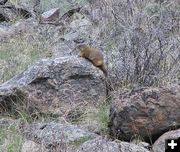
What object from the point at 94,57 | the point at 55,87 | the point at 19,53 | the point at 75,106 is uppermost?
the point at 94,57

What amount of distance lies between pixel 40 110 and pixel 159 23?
251 centimetres

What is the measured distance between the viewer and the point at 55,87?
5582mm

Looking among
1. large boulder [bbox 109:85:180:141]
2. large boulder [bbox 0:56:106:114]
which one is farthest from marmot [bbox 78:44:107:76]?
large boulder [bbox 109:85:180:141]

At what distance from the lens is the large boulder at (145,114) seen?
4699 millimetres

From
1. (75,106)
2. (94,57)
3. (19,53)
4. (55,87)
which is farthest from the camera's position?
(19,53)

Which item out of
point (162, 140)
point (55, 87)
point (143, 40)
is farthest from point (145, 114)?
point (143, 40)

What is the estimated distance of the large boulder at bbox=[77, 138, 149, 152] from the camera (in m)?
4.27

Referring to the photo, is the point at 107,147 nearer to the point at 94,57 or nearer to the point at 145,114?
the point at 145,114

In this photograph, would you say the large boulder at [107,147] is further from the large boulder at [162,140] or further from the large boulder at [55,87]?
the large boulder at [55,87]

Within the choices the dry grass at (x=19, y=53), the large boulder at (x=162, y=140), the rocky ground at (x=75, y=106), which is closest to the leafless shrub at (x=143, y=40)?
the rocky ground at (x=75, y=106)

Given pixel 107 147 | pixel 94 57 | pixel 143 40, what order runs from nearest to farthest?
1. pixel 107 147
2. pixel 94 57
3. pixel 143 40

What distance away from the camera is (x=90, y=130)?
16.7ft

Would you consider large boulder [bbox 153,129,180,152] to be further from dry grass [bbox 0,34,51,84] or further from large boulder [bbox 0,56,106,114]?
dry grass [bbox 0,34,51,84]

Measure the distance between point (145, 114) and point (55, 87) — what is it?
1.16m
